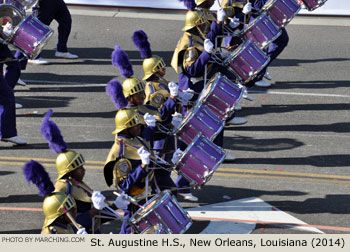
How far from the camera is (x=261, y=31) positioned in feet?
37.6

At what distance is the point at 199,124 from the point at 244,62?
1.89m

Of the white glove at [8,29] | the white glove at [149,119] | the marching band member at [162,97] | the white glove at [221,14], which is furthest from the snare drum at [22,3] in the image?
the white glove at [149,119]

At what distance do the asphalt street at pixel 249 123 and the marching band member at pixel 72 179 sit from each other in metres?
1.36

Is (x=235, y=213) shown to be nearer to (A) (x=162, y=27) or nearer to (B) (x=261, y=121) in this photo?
(B) (x=261, y=121)

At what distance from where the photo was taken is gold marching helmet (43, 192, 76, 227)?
273 inches

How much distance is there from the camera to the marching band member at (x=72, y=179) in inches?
295

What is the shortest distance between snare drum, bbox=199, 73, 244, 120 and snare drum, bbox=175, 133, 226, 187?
42.0 inches

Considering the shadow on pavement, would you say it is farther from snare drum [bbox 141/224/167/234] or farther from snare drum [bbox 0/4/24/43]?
snare drum [bbox 141/224/167/234]

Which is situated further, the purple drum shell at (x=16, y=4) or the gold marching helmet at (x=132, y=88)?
the purple drum shell at (x=16, y=4)

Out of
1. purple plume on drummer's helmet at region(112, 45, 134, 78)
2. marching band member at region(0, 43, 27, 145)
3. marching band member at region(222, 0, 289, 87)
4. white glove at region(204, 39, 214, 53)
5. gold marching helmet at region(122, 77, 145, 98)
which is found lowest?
marching band member at region(0, 43, 27, 145)

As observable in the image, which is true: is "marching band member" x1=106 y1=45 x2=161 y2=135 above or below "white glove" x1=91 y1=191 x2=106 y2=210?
above

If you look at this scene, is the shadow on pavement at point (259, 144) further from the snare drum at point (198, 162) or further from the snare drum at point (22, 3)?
the snare drum at point (22, 3)

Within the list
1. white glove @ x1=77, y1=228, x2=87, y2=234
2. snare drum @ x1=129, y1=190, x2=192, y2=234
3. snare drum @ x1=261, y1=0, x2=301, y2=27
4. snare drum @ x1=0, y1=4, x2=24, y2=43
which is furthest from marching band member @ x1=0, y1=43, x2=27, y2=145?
white glove @ x1=77, y1=228, x2=87, y2=234

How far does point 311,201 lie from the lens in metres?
9.68
